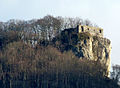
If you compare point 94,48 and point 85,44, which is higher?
point 85,44

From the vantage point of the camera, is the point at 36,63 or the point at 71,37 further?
the point at 71,37

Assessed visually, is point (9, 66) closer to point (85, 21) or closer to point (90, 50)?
point (90, 50)

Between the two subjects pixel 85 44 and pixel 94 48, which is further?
pixel 94 48

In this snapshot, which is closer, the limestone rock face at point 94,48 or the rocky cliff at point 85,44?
the limestone rock face at point 94,48

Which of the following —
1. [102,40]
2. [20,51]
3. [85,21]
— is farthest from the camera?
[85,21]

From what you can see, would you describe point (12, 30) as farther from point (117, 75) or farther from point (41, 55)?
point (117, 75)

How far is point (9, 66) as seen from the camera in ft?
284

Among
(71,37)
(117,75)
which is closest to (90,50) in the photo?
(71,37)

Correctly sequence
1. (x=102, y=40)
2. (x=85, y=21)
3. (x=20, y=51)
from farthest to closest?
(x=85, y=21) < (x=102, y=40) < (x=20, y=51)

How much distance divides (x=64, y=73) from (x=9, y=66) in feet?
35.2

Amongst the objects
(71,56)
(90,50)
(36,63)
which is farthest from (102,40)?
(36,63)

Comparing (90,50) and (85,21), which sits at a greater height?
(85,21)

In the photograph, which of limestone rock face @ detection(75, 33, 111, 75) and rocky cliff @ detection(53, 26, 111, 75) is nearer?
limestone rock face @ detection(75, 33, 111, 75)

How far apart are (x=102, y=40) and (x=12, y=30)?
19.7 meters
